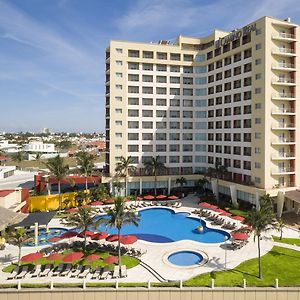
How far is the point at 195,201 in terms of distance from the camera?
206ft

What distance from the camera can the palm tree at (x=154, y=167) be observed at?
6525 cm

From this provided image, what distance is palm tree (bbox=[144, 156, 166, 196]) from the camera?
2569 inches

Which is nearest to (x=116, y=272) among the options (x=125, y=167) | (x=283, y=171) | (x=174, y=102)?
(x=125, y=167)

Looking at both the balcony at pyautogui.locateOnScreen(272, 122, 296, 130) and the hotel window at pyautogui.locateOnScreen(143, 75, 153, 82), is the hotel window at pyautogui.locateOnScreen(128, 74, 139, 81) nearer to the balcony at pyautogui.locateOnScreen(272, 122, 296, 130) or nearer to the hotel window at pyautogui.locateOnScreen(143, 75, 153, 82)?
the hotel window at pyautogui.locateOnScreen(143, 75, 153, 82)

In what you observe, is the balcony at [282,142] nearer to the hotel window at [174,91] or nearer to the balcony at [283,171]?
the balcony at [283,171]

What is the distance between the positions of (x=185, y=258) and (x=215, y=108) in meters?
41.6

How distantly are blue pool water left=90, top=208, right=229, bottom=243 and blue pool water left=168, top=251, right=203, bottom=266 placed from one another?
17.0ft

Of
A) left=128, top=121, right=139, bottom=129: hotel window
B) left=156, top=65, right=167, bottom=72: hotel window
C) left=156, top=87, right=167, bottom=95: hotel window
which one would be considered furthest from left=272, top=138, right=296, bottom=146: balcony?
left=156, top=65, right=167, bottom=72: hotel window

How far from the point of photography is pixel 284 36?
174ft

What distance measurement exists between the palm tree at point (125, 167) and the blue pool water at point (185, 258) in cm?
3043

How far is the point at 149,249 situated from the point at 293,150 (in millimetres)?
34189

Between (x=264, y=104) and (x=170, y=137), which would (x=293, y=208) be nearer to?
(x=264, y=104)

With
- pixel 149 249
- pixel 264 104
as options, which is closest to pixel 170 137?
pixel 264 104

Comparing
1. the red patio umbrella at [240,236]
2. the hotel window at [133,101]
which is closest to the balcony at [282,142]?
the red patio umbrella at [240,236]
